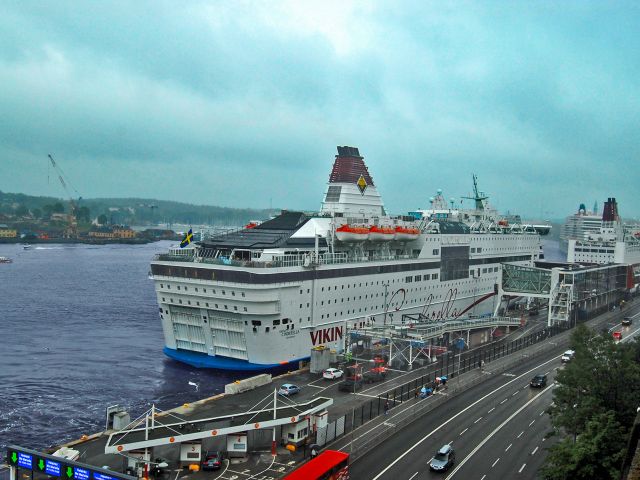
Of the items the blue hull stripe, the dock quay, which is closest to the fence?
the dock quay

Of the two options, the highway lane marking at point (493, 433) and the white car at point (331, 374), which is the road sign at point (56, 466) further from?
the white car at point (331, 374)

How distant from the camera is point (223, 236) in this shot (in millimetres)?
42125

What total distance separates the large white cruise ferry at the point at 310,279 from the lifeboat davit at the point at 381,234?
8 cm

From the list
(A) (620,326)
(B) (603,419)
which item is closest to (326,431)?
(B) (603,419)

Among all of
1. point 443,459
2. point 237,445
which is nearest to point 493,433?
point 443,459

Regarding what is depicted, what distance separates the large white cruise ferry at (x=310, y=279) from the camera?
35.1 metres

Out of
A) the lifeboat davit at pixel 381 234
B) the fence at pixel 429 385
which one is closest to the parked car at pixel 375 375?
the fence at pixel 429 385

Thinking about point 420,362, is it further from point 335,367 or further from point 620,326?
point 620,326

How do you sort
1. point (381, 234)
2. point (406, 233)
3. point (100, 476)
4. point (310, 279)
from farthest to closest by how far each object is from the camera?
point (406, 233), point (381, 234), point (310, 279), point (100, 476)

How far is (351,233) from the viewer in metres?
41.3

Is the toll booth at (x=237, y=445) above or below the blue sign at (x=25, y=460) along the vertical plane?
below

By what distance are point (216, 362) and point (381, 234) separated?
15.2 metres

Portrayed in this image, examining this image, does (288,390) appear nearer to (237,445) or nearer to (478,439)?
(237,445)

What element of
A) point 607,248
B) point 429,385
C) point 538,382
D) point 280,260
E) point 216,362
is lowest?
point 216,362
